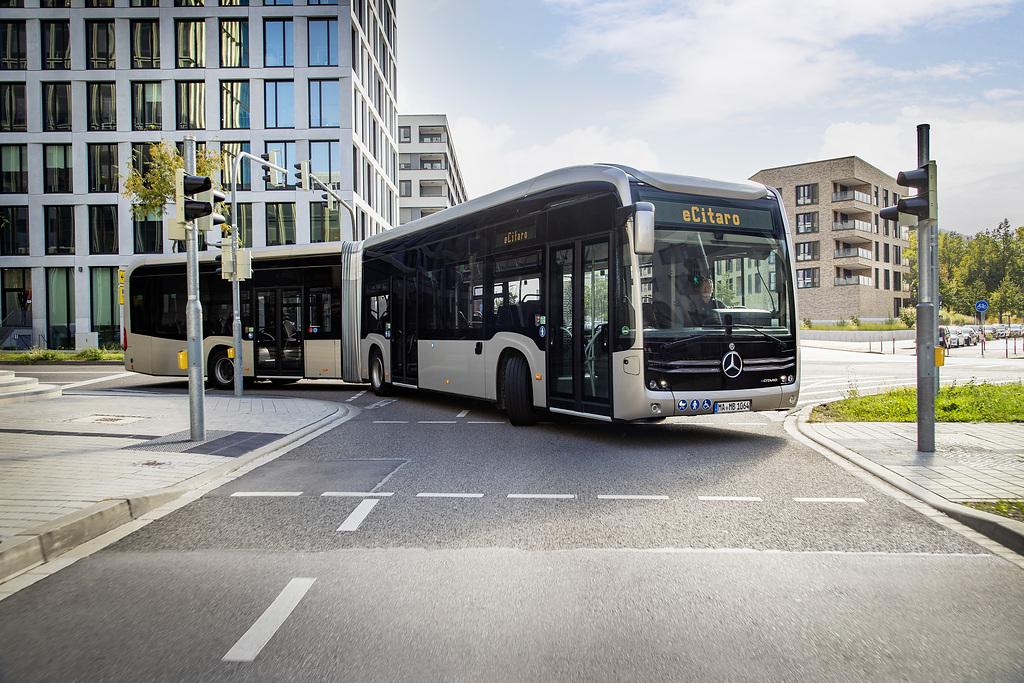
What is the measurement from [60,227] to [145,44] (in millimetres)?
11306

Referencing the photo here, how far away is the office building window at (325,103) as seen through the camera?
148 ft

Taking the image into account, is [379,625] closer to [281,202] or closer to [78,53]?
[281,202]

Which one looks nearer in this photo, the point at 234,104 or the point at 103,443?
the point at 103,443

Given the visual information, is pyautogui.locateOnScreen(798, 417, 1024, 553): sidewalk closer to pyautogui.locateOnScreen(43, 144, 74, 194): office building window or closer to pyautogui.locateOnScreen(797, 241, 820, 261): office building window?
pyautogui.locateOnScreen(43, 144, 74, 194): office building window

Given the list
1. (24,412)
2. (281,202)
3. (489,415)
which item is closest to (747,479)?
(489,415)

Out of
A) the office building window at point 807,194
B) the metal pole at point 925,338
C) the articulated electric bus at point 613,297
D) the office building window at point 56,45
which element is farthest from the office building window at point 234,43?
the office building window at point 807,194

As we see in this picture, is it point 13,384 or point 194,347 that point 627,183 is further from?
point 13,384

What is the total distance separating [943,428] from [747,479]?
4.48 meters

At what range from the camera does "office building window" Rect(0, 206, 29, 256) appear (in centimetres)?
4550

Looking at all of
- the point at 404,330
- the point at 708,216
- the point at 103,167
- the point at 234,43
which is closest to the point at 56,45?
the point at 103,167

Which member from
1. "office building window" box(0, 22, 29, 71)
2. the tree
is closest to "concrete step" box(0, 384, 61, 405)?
the tree

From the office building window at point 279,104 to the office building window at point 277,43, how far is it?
3.72ft

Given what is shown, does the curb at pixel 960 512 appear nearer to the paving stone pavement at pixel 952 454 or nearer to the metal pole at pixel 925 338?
the paving stone pavement at pixel 952 454

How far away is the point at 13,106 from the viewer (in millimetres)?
45594
